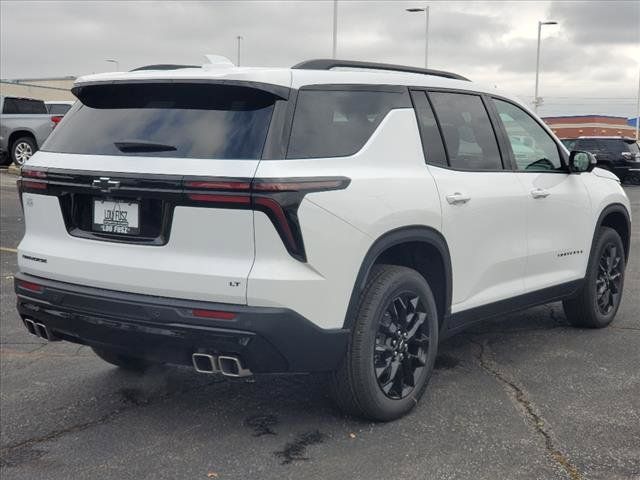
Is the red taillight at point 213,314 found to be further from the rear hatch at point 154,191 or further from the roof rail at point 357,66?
the roof rail at point 357,66

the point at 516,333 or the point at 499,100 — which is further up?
the point at 499,100

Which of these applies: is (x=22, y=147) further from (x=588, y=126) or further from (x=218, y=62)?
(x=588, y=126)

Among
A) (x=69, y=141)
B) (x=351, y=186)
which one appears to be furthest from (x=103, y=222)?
(x=351, y=186)

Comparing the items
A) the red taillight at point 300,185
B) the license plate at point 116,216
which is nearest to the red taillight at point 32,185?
the license plate at point 116,216

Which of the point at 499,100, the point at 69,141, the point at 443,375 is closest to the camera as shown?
the point at 69,141

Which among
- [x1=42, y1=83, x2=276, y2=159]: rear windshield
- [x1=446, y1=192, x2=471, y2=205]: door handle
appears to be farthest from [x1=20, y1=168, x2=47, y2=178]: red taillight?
[x1=446, y1=192, x2=471, y2=205]: door handle

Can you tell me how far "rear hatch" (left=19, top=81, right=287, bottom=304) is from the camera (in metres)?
3.32

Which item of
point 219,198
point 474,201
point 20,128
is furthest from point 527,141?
point 20,128

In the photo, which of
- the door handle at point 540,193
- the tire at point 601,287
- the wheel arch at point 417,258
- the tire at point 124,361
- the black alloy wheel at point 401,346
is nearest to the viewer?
the wheel arch at point 417,258

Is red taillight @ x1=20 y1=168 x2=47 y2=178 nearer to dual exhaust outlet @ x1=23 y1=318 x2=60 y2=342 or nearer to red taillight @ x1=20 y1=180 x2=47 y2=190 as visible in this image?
red taillight @ x1=20 y1=180 x2=47 y2=190

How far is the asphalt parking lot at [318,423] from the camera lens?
11.5 ft

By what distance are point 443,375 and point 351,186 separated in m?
1.73

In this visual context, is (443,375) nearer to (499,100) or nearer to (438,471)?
(438,471)

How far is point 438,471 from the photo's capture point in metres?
3.41
